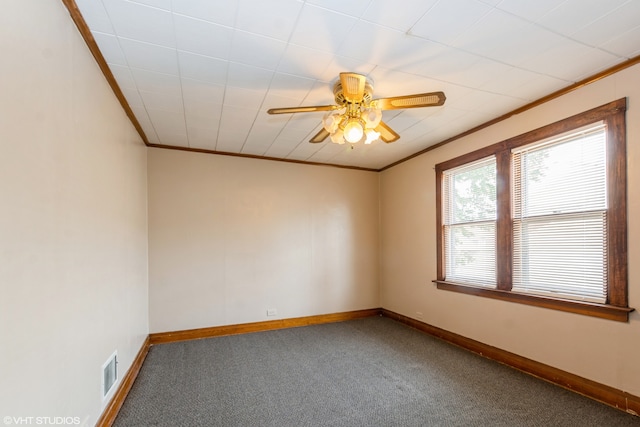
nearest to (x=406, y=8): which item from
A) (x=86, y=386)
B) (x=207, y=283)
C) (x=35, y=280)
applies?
(x=35, y=280)

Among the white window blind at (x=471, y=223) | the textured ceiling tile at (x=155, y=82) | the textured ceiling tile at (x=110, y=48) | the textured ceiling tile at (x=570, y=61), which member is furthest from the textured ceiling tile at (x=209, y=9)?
the white window blind at (x=471, y=223)

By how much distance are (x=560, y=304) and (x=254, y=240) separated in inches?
142

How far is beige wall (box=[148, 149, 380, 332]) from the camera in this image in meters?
3.97

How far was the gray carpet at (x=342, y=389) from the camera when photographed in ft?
7.22

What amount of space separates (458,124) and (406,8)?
2.02 meters

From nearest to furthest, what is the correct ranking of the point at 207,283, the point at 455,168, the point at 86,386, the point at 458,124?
the point at 86,386
the point at 458,124
the point at 455,168
the point at 207,283

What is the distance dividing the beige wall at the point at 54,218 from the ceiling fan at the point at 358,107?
4.00ft

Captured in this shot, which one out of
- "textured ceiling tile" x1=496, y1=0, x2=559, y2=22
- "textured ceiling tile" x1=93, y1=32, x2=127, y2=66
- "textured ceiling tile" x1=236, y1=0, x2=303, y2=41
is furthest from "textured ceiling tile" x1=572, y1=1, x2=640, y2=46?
"textured ceiling tile" x1=93, y1=32, x2=127, y2=66

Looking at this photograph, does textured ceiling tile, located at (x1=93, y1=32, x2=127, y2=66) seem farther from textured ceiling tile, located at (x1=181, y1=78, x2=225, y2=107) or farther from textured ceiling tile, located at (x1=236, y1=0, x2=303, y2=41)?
textured ceiling tile, located at (x1=236, y1=0, x2=303, y2=41)

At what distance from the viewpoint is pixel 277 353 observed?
346cm

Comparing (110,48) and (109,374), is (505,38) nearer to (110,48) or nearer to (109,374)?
(110,48)

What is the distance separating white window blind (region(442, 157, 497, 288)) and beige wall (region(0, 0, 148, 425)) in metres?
3.66

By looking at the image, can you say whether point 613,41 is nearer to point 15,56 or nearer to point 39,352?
point 15,56

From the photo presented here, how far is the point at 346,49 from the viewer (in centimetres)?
201
